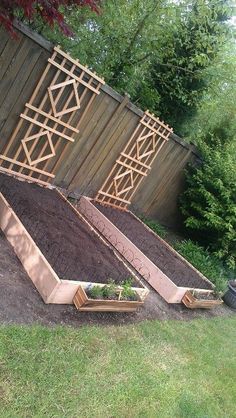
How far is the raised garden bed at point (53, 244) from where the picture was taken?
14.1 ft

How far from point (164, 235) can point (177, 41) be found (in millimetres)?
4451

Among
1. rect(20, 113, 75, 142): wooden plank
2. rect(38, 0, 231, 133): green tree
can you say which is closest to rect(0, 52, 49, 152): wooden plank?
rect(20, 113, 75, 142): wooden plank

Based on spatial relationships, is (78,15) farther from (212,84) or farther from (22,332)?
(22,332)

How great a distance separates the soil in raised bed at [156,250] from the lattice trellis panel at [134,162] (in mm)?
347

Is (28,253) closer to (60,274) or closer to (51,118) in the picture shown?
(60,274)

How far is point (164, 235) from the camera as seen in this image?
8961 mm

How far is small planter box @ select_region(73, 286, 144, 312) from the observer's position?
4.27 m

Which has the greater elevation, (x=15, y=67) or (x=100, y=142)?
(x=15, y=67)

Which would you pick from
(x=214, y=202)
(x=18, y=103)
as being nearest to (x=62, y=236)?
(x=18, y=103)

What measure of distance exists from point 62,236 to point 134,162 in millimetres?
3333

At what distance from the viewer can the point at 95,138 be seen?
7.20m

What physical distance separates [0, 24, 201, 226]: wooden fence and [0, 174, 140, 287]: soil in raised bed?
81 cm

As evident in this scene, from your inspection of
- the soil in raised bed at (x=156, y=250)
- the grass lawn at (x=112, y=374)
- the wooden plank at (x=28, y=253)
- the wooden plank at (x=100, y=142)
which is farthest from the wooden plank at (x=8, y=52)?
the grass lawn at (x=112, y=374)

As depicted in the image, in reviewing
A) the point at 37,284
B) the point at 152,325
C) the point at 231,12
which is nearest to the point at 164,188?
the point at 231,12
